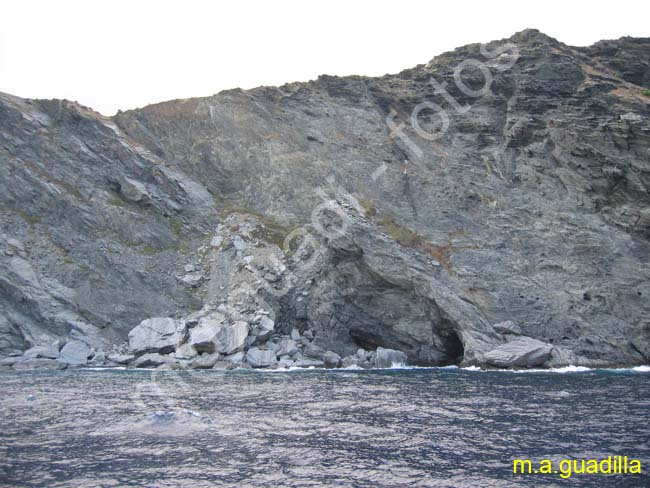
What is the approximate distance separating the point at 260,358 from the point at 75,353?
714 inches

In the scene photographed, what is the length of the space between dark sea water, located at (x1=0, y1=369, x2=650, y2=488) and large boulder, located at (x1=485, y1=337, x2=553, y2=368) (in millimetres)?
9143

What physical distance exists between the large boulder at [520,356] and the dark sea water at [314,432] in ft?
30.0

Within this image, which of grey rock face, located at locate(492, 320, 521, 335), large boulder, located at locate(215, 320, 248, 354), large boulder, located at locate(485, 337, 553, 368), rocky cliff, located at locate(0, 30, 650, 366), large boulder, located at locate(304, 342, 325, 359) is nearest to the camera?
large boulder, located at locate(485, 337, 553, 368)

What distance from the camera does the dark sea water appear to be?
14.4 meters

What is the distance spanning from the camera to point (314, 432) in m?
19.6

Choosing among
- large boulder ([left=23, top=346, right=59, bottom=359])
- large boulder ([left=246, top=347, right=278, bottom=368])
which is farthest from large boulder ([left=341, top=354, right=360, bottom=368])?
large boulder ([left=23, top=346, right=59, bottom=359])

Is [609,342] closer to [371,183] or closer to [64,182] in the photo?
[371,183]

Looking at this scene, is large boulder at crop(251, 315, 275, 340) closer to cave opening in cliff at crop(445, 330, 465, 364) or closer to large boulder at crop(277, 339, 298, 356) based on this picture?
large boulder at crop(277, 339, 298, 356)

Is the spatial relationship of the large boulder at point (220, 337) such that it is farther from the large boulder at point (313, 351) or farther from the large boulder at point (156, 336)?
the large boulder at point (313, 351)

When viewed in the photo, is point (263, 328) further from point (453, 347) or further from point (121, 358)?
point (453, 347)

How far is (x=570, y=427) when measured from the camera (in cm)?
1981

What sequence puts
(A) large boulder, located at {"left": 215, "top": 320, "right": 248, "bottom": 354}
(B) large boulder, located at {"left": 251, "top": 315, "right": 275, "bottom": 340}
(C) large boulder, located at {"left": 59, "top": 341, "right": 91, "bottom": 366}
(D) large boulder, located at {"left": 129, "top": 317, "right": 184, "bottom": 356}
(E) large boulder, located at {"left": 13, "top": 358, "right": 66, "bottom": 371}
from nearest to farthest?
(E) large boulder, located at {"left": 13, "top": 358, "right": 66, "bottom": 371}
(C) large boulder, located at {"left": 59, "top": 341, "right": 91, "bottom": 366}
(A) large boulder, located at {"left": 215, "top": 320, "right": 248, "bottom": 354}
(D) large boulder, located at {"left": 129, "top": 317, "right": 184, "bottom": 356}
(B) large boulder, located at {"left": 251, "top": 315, "right": 275, "bottom": 340}

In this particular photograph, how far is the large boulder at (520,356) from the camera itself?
42.4 m

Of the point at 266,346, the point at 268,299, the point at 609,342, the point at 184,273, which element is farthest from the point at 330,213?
A: the point at 609,342
